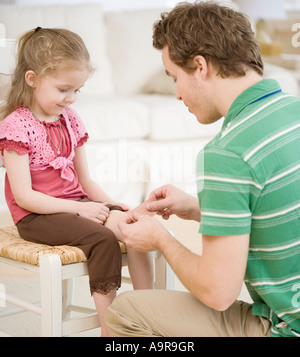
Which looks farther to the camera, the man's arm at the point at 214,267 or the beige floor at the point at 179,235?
the beige floor at the point at 179,235

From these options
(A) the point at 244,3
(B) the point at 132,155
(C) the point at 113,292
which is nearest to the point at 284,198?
(C) the point at 113,292

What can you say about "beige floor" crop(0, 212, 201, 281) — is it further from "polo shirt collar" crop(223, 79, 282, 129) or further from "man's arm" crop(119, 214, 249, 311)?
"polo shirt collar" crop(223, 79, 282, 129)

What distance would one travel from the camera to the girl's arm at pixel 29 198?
5.51 feet

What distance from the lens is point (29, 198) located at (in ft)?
5.53

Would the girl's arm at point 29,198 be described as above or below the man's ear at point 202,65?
below

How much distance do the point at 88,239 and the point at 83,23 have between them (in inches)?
102

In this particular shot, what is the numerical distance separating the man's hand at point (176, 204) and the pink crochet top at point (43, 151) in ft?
0.95

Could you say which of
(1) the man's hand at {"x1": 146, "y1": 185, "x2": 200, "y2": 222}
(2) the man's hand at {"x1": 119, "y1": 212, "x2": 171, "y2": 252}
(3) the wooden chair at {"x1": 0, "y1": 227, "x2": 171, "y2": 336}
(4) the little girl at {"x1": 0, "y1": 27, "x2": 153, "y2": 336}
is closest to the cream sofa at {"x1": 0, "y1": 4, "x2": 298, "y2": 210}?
(4) the little girl at {"x1": 0, "y1": 27, "x2": 153, "y2": 336}

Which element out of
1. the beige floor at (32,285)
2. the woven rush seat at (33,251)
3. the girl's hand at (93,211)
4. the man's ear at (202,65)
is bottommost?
the beige floor at (32,285)

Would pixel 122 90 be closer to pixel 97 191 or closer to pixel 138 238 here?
pixel 97 191

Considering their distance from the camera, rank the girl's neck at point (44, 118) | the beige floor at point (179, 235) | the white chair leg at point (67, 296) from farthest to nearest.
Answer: the beige floor at point (179, 235) → the white chair leg at point (67, 296) → the girl's neck at point (44, 118)

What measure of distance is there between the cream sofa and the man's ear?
2.17 meters

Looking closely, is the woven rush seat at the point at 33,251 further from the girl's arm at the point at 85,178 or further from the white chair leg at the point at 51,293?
the girl's arm at the point at 85,178

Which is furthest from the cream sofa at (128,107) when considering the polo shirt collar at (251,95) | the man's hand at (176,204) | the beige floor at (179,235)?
the polo shirt collar at (251,95)
